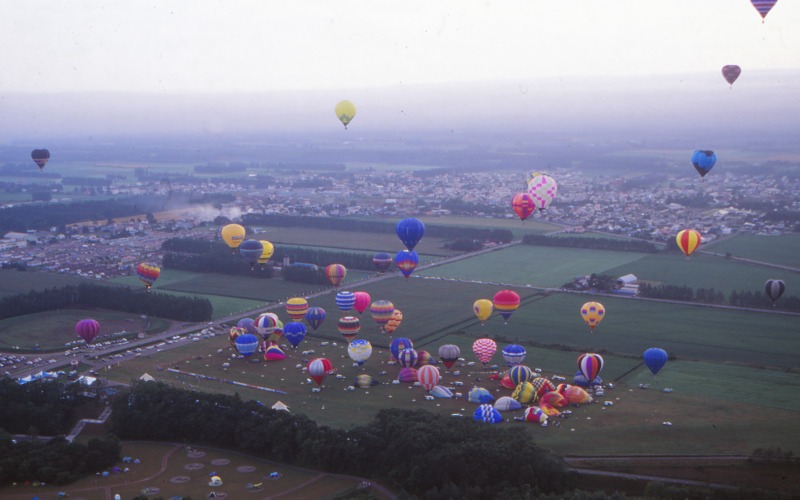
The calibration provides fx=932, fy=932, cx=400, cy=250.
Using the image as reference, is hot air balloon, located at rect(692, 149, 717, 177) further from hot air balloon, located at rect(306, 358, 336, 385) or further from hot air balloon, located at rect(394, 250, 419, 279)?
hot air balloon, located at rect(306, 358, 336, 385)

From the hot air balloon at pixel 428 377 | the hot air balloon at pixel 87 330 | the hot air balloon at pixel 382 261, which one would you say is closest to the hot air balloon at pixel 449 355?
the hot air balloon at pixel 428 377

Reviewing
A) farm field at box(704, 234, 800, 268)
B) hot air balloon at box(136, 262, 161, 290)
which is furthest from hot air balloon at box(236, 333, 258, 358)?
farm field at box(704, 234, 800, 268)

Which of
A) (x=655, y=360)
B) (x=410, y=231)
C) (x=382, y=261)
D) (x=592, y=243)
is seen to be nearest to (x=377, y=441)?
(x=655, y=360)

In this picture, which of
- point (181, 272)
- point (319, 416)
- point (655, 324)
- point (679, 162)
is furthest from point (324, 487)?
point (679, 162)

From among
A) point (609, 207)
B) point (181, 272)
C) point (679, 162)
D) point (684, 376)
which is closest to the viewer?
point (684, 376)

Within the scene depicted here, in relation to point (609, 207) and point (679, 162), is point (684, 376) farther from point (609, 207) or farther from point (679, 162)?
point (679, 162)

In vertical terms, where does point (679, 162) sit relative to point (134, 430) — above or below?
above
